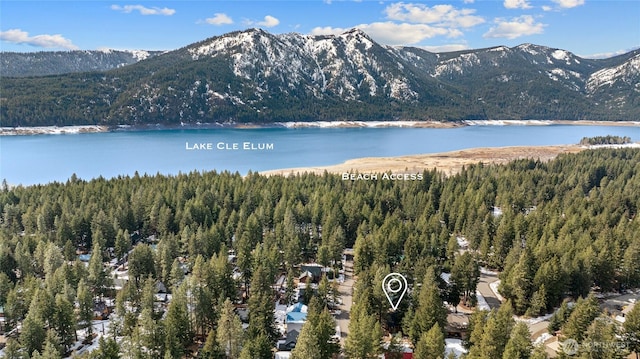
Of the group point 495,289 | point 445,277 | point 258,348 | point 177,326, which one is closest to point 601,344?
point 495,289

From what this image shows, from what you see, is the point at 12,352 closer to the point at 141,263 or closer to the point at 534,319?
the point at 141,263

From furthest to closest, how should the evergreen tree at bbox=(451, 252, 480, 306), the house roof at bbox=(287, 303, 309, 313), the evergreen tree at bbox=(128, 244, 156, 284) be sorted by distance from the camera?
1. the evergreen tree at bbox=(128, 244, 156, 284)
2. the evergreen tree at bbox=(451, 252, 480, 306)
3. the house roof at bbox=(287, 303, 309, 313)

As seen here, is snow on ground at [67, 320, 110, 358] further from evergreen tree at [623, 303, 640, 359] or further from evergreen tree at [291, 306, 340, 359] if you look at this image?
evergreen tree at [623, 303, 640, 359]

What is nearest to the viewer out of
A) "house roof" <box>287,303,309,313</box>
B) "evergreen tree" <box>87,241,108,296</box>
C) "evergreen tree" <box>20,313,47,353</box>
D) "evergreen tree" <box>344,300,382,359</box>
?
"evergreen tree" <box>344,300,382,359</box>

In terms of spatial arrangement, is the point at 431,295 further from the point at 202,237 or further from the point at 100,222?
the point at 100,222

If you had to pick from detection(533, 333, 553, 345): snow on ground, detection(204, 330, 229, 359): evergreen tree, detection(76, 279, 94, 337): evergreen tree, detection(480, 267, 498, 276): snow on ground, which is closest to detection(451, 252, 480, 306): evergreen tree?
detection(533, 333, 553, 345): snow on ground

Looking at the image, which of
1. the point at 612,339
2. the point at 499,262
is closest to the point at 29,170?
the point at 499,262
